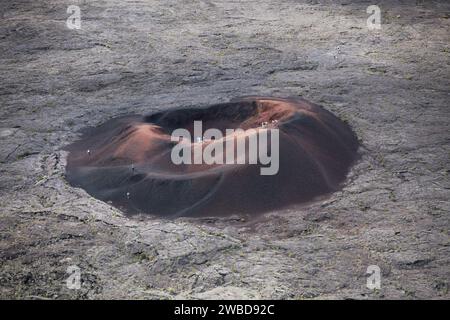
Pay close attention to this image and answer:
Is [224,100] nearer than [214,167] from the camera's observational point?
→ No

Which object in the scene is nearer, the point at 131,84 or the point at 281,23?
the point at 131,84

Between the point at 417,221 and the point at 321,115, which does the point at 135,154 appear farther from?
the point at 417,221

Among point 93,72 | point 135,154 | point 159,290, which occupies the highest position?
point 93,72

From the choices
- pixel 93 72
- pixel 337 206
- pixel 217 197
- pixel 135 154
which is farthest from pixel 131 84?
→ pixel 337 206

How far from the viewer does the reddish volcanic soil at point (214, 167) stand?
3.82 metres

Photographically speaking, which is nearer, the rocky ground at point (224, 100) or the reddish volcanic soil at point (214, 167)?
the rocky ground at point (224, 100)

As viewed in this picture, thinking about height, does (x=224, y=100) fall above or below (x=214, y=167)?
→ above

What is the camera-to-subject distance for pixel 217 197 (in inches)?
150

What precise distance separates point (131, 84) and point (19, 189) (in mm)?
1919

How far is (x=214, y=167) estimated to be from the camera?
13.2 ft

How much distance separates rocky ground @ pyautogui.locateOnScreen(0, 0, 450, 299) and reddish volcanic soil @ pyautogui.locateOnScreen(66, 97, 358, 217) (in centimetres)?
13

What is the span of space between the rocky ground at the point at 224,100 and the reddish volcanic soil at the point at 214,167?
0.42 feet

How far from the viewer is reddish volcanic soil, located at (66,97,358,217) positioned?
3.82 meters

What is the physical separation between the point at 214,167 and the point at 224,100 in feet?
4.17
